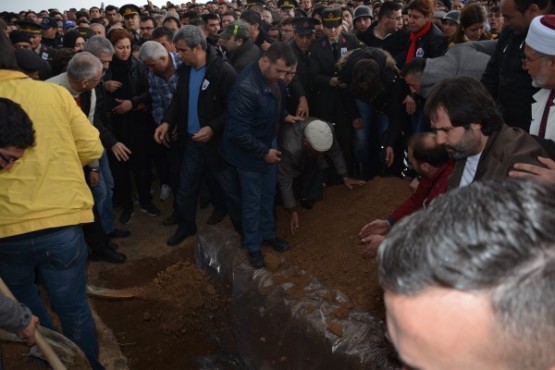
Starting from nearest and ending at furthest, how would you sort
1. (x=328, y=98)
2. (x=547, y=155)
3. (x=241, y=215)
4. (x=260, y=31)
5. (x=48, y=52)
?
(x=547, y=155)
(x=241, y=215)
(x=328, y=98)
(x=260, y=31)
(x=48, y=52)

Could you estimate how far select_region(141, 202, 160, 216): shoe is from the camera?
503 centimetres

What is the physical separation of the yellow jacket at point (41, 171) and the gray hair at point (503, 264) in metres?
2.15

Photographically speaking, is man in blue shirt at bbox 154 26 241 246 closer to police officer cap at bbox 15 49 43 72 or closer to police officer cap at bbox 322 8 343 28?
police officer cap at bbox 15 49 43 72

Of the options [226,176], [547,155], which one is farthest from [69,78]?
[547,155]

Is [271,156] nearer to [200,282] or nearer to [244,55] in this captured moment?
[200,282]

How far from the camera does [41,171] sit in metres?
2.33

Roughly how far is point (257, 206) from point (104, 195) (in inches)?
52.0

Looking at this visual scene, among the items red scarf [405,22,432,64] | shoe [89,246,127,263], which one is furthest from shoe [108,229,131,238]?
red scarf [405,22,432,64]

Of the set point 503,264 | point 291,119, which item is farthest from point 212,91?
point 503,264

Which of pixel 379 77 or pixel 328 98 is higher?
pixel 379 77

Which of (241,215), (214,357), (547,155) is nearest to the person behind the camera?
(547,155)

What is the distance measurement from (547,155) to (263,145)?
196 cm

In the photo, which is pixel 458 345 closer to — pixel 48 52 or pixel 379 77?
pixel 379 77

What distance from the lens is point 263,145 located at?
3520 mm
